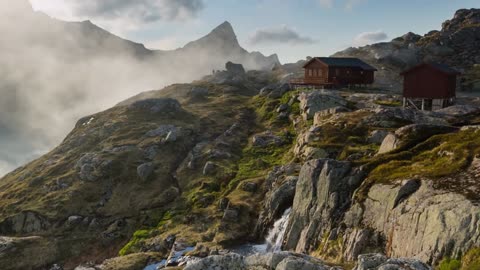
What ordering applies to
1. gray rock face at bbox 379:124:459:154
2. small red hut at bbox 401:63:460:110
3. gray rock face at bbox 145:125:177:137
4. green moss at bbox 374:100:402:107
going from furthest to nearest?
gray rock face at bbox 145:125:177:137 → green moss at bbox 374:100:402:107 → small red hut at bbox 401:63:460:110 → gray rock face at bbox 379:124:459:154

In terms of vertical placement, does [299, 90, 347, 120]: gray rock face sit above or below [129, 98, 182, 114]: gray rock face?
above

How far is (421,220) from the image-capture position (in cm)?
3503

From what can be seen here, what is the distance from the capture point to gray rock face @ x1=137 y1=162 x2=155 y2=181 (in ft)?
310

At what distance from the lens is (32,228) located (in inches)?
3260

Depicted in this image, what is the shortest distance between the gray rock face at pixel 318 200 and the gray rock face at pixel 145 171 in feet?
162

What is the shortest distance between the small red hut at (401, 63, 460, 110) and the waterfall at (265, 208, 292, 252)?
4485 cm

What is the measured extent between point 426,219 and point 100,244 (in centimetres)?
6023

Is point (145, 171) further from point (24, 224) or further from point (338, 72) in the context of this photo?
point (338, 72)

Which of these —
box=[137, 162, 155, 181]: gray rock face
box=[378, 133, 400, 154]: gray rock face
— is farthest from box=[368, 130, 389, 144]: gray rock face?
box=[137, 162, 155, 181]: gray rock face

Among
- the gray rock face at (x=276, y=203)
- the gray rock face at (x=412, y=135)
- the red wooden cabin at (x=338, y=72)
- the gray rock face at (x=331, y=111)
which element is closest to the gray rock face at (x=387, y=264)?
the gray rock face at (x=412, y=135)

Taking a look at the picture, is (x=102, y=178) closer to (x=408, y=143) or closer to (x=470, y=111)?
(x=408, y=143)

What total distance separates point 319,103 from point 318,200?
55669mm

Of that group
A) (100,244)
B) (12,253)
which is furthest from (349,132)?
(12,253)

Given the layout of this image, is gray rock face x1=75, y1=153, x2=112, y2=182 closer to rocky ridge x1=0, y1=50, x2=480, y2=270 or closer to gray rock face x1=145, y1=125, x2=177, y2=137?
rocky ridge x1=0, y1=50, x2=480, y2=270
